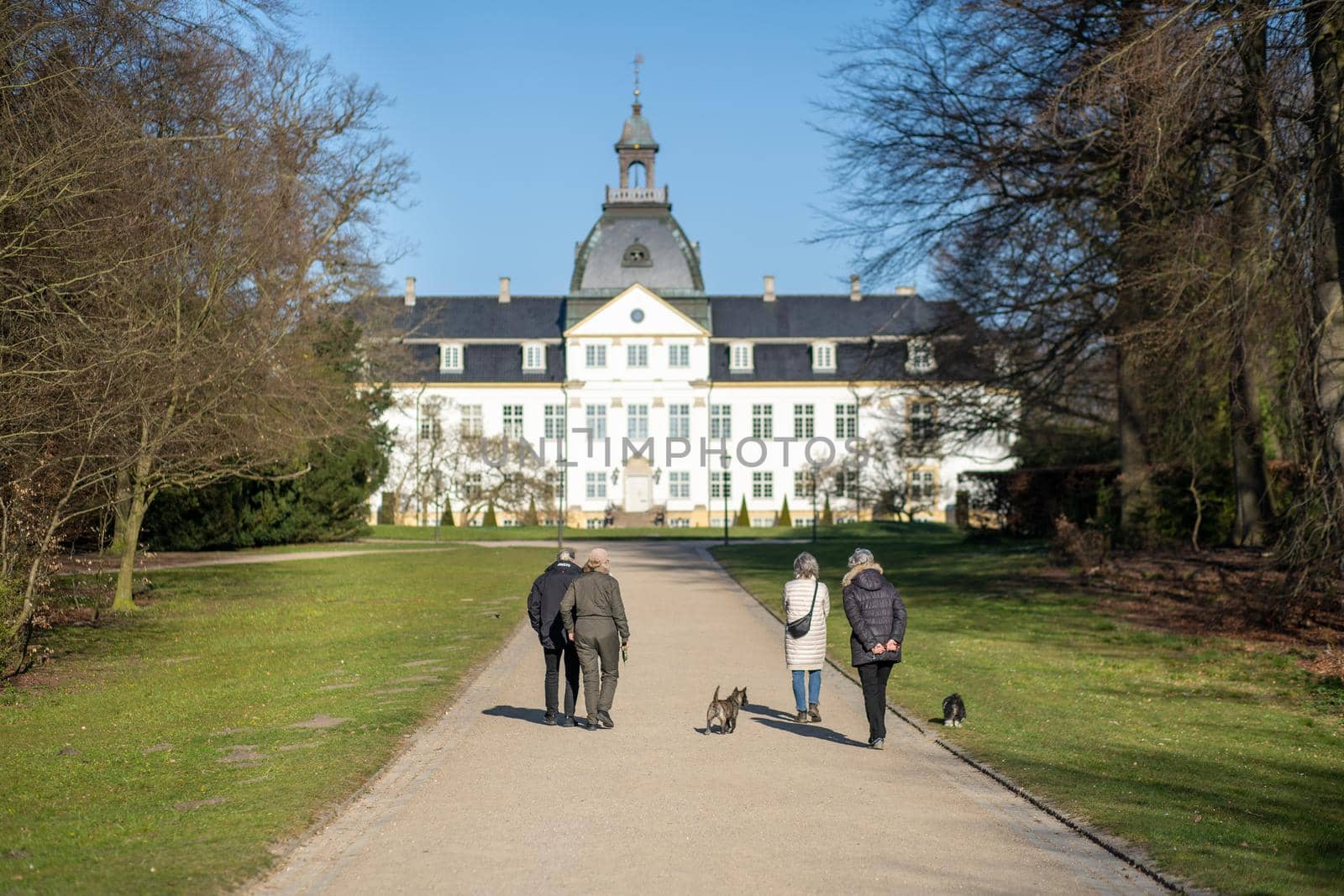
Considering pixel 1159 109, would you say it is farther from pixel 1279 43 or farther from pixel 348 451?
pixel 348 451

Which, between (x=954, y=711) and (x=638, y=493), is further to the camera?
(x=638, y=493)

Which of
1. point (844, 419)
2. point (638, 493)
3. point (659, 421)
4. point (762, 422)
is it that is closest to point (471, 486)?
point (638, 493)

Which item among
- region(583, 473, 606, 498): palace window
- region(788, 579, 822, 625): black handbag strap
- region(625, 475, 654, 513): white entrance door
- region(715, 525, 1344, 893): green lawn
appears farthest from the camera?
region(583, 473, 606, 498): palace window

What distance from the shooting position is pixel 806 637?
1167 cm

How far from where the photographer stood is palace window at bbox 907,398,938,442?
27.7m

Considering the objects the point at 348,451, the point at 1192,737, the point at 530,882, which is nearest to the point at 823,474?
the point at 348,451

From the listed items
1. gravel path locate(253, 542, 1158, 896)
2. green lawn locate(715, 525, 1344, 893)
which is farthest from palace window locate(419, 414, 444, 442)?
gravel path locate(253, 542, 1158, 896)

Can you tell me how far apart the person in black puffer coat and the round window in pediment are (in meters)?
61.5

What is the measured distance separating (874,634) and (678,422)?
6204cm

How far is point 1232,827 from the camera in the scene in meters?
A: 8.00

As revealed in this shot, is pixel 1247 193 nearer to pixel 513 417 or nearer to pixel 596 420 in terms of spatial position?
pixel 596 420

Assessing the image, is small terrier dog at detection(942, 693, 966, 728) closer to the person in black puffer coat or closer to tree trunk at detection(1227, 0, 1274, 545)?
the person in black puffer coat

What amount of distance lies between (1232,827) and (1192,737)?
A: 3429 millimetres

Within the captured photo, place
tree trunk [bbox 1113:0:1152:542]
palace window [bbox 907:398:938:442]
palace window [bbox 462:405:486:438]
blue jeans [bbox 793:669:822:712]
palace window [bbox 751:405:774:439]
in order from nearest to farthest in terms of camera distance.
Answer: blue jeans [bbox 793:669:822:712]
tree trunk [bbox 1113:0:1152:542]
palace window [bbox 907:398:938:442]
palace window [bbox 462:405:486:438]
palace window [bbox 751:405:774:439]
